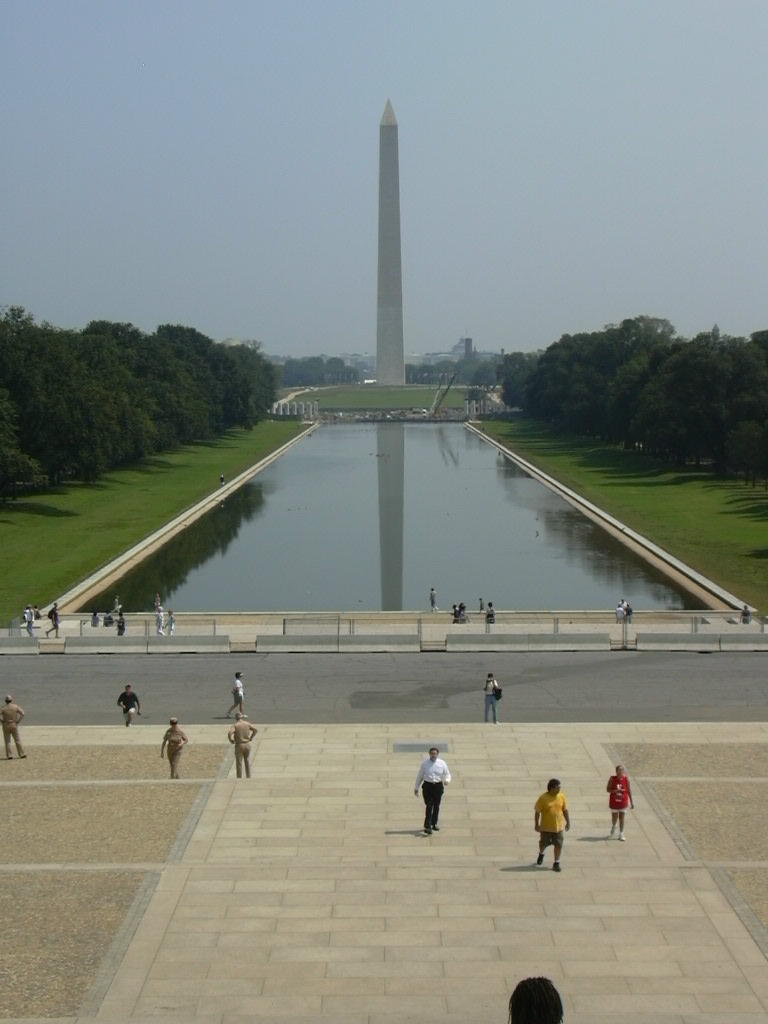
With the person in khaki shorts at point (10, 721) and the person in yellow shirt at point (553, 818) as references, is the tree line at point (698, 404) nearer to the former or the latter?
the person in khaki shorts at point (10, 721)

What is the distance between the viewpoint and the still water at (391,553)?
44.1m

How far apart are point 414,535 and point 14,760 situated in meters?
40.1

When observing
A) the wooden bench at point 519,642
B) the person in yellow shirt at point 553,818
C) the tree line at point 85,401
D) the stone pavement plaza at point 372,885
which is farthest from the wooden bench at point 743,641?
the tree line at point 85,401

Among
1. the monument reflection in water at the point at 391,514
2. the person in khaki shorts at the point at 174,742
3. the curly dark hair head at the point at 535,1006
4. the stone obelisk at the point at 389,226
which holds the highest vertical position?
the stone obelisk at the point at 389,226

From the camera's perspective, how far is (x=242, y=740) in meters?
19.4

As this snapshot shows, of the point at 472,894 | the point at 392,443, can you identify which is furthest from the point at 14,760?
the point at 392,443

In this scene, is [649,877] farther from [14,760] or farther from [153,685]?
[153,685]

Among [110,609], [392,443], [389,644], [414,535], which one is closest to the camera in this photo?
[389,644]

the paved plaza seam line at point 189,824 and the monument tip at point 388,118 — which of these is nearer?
the paved plaza seam line at point 189,824

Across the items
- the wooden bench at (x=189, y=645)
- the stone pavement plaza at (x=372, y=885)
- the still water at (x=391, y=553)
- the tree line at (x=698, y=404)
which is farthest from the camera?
the tree line at (x=698, y=404)

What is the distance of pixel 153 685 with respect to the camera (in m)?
28.0

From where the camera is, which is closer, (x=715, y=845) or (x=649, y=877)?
(x=649, y=877)

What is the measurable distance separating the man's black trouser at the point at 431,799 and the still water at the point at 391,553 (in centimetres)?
2526

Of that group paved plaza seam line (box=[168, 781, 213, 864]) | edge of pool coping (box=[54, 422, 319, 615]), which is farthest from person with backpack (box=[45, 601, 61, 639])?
paved plaza seam line (box=[168, 781, 213, 864])
